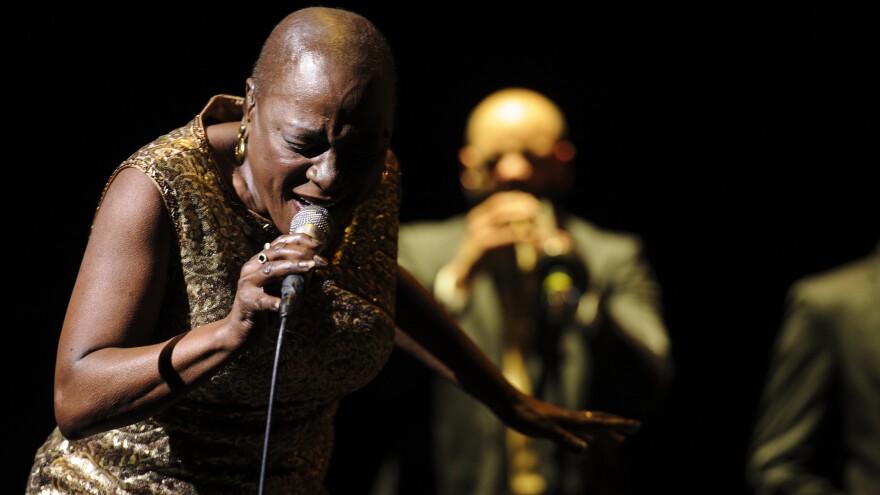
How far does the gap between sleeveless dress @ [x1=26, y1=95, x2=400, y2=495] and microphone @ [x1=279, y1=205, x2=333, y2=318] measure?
165mm

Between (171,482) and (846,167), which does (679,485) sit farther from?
(171,482)

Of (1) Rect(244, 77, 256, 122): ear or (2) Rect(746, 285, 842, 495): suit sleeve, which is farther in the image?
(2) Rect(746, 285, 842, 495): suit sleeve

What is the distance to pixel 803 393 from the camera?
3.41 metres

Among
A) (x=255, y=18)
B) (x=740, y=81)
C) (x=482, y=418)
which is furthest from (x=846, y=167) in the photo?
(x=255, y=18)

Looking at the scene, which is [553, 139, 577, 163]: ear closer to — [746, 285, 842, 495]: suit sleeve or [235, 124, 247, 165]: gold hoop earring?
[746, 285, 842, 495]: suit sleeve

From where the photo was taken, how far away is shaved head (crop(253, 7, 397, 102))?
1771 millimetres

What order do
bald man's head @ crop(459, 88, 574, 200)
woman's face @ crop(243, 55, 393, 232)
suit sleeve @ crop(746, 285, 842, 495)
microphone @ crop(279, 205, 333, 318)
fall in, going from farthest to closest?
bald man's head @ crop(459, 88, 574, 200), suit sleeve @ crop(746, 285, 842, 495), woman's face @ crop(243, 55, 393, 232), microphone @ crop(279, 205, 333, 318)

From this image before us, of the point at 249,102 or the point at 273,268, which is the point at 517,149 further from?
the point at 273,268

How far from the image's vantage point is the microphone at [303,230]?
1.53 m

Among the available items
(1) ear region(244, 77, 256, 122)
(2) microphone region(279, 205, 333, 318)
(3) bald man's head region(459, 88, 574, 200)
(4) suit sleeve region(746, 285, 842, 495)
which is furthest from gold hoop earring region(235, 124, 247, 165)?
(3) bald man's head region(459, 88, 574, 200)

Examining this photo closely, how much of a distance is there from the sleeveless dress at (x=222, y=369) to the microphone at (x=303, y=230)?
0.16 meters

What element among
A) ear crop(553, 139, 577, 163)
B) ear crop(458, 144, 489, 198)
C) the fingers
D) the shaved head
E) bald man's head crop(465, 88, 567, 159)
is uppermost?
the shaved head

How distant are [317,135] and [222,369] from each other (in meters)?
0.33

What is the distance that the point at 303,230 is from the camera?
1617 mm
